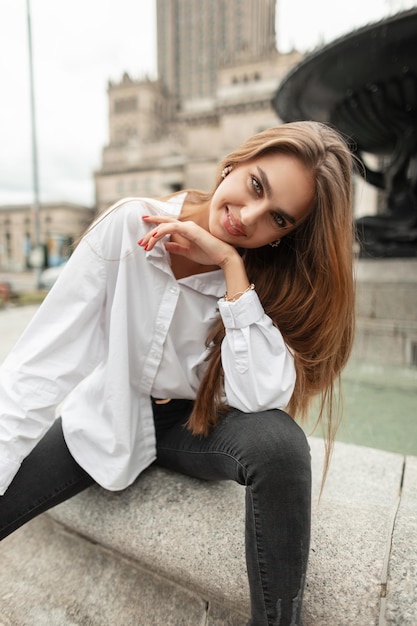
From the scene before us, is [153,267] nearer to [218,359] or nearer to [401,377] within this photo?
[218,359]

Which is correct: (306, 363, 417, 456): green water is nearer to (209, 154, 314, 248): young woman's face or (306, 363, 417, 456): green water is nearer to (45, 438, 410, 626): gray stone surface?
(45, 438, 410, 626): gray stone surface

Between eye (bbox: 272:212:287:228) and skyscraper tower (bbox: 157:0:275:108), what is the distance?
72.4m

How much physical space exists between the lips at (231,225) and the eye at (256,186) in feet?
0.32

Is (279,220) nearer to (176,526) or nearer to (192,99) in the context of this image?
(176,526)

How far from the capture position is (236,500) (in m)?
1.30

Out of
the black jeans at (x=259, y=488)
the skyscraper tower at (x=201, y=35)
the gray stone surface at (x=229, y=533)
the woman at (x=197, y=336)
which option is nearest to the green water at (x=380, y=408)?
the gray stone surface at (x=229, y=533)

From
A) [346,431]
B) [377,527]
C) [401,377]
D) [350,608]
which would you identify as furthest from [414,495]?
[401,377]

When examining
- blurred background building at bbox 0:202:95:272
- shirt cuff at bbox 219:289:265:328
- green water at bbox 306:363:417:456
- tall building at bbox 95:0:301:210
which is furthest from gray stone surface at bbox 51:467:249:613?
blurred background building at bbox 0:202:95:272

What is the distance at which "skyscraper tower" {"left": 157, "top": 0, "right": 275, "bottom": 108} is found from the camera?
215 feet

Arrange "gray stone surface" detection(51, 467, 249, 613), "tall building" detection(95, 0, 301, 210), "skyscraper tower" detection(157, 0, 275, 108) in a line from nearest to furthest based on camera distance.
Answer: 1. "gray stone surface" detection(51, 467, 249, 613)
2. "tall building" detection(95, 0, 301, 210)
3. "skyscraper tower" detection(157, 0, 275, 108)

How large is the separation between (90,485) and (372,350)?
115 inches

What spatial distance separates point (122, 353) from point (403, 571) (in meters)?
0.92

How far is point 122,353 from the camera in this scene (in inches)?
49.3

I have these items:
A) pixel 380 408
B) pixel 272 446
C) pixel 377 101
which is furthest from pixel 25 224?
pixel 272 446
